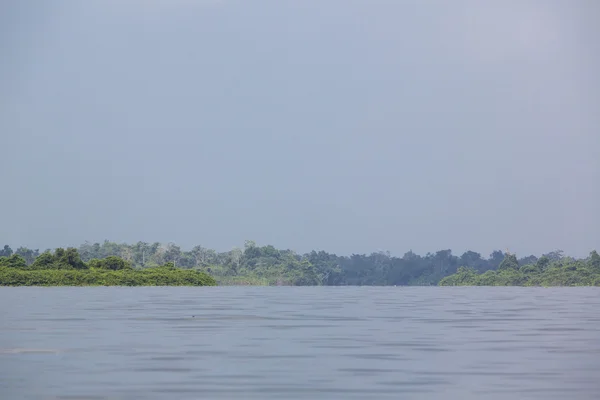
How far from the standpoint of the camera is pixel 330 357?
20.9m

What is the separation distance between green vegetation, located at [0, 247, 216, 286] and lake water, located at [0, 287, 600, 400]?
2066 inches

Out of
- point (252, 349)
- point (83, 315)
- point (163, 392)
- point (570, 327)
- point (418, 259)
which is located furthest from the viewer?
point (418, 259)

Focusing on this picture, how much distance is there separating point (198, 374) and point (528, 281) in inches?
4189

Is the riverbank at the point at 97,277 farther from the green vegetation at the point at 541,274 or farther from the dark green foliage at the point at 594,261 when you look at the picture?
the dark green foliage at the point at 594,261

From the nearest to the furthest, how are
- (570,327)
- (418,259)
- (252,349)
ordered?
(252,349), (570,327), (418,259)

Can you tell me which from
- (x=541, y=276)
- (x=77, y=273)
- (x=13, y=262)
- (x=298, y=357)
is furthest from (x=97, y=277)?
(x=298, y=357)

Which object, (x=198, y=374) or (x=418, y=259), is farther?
(x=418, y=259)

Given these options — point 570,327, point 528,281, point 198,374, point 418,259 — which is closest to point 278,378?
point 198,374

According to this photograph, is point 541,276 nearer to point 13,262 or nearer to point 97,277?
point 97,277

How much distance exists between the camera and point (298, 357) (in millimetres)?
20828

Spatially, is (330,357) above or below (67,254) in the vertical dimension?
below

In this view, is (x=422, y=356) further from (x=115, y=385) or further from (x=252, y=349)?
(x=115, y=385)

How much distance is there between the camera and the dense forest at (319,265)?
371 ft

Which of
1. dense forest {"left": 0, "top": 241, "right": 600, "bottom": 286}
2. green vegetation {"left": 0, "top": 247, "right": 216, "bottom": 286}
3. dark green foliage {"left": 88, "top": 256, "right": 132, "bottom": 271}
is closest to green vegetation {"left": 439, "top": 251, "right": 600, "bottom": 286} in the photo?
dense forest {"left": 0, "top": 241, "right": 600, "bottom": 286}
